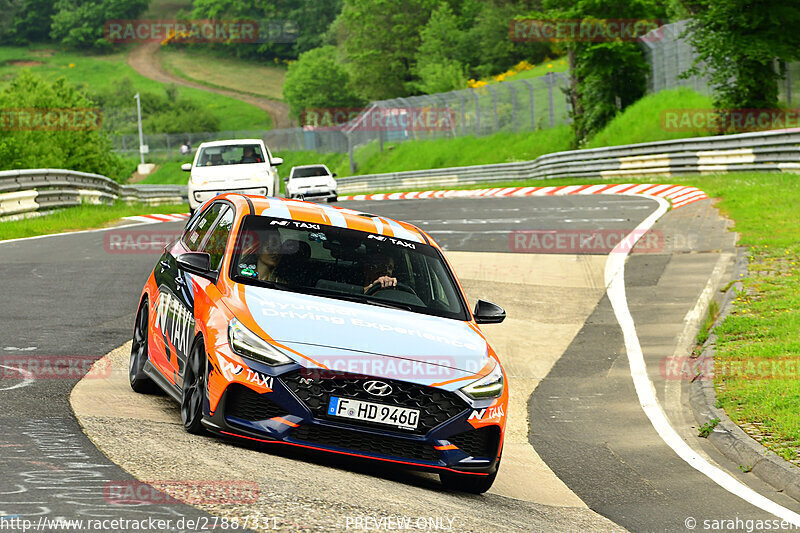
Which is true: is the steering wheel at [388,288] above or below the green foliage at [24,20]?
below

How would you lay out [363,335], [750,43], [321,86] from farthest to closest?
[321,86] < [750,43] < [363,335]

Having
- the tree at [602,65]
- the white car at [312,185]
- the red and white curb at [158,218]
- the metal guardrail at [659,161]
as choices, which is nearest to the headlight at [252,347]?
the red and white curb at [158,218]

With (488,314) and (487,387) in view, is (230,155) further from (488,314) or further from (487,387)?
(487,387)

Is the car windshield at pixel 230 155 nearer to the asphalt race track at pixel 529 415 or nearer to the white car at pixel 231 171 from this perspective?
the white car at pixel 231 171

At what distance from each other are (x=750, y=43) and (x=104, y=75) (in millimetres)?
137744

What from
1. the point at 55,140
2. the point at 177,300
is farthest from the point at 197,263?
the point at 55,140

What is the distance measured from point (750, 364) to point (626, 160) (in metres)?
25.6

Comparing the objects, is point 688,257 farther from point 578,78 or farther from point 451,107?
point 451,107

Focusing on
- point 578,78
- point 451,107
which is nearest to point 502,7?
point 451,107

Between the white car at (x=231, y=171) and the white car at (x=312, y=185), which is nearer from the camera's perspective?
the white car at (x=231, y=171)

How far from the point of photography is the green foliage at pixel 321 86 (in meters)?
121

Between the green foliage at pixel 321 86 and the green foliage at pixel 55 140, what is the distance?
75.0 meters

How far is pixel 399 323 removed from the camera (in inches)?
272

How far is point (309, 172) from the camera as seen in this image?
37.0m
